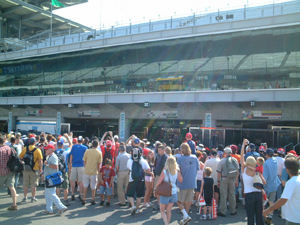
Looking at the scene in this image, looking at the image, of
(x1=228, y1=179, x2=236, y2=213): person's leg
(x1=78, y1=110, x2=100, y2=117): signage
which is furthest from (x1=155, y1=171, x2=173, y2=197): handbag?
(x1=78, y1=110, x2=100, y2=117): signage

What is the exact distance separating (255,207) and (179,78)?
13799 millimetres

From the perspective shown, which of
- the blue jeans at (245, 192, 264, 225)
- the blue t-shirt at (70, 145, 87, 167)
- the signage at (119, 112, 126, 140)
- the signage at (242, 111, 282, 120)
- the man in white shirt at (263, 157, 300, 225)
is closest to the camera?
the man in white shirt at (263, 157, 300, 225)

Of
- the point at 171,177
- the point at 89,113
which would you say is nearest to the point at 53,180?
the point at 171,177

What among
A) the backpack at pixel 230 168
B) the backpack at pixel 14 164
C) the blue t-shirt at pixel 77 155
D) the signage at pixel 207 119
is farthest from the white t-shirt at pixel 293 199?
the signage at pixel 207 119

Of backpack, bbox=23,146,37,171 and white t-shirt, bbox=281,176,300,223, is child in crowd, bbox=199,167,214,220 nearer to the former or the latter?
white t-shirt, bbox=281,176,300,223

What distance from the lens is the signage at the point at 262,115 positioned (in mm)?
16625

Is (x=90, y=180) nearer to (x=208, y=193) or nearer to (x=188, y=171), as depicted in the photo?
(x=188, y=171)

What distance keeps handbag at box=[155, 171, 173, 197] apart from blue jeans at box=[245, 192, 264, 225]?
1.54 metres

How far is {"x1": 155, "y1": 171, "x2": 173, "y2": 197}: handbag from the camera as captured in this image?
5.28m

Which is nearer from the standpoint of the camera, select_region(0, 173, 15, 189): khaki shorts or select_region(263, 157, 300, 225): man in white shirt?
select_region(263, 157, 300, 225): man in white shirt

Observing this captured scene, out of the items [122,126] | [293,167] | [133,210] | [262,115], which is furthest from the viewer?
[122,126]

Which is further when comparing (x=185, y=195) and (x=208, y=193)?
(x=208, y=193)

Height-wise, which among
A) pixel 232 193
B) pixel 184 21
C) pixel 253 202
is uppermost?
pixel 184 21

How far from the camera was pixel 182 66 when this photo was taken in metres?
18.1
